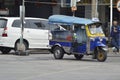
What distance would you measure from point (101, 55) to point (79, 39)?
53.7 inches

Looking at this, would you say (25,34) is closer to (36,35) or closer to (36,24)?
(36,35)

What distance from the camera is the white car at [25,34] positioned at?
2597 centimetres

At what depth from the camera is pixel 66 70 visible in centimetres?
1750

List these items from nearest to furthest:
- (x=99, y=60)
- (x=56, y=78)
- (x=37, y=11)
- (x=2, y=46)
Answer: (x=56, y=78) < (x=99, y=60) < (x=2, y=46) < (x=37, y=11)

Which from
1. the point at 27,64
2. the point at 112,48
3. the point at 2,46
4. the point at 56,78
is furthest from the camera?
the point at 112,48

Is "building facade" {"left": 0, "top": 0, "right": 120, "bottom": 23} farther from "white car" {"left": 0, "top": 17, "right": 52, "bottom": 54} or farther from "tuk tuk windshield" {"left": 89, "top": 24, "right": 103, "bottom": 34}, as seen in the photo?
"tuk tuk windshield" {"left": 89, "top": 24, "right": 103, "bottom": 34}

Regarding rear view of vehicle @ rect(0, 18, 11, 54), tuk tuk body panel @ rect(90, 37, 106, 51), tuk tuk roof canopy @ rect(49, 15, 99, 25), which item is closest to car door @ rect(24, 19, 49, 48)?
rear view of vehicle @ rect(0, 18, 11, 54)

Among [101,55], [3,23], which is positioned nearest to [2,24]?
[3,23]

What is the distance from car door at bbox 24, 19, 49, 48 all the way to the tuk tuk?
3.08 metres

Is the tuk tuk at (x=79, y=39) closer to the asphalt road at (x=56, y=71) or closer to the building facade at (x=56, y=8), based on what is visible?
the asphalt road at (x=56, y=71)

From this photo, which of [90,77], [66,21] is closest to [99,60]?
[66,21]

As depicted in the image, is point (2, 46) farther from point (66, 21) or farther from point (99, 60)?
point (99, 60)

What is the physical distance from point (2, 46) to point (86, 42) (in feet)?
18.1

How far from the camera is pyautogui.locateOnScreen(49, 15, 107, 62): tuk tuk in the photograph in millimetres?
22016
